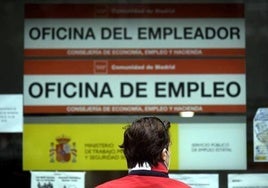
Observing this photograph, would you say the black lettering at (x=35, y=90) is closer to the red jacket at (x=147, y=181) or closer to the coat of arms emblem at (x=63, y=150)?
the coat of arms emblem at (x=63, y=150)

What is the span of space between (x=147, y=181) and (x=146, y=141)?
0.20 m

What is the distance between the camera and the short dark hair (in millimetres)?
3047

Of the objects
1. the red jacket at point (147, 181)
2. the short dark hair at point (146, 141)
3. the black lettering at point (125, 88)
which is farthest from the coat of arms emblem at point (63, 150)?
the red jacket at point (147, 181)

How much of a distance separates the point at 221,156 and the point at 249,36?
1063 millimetres

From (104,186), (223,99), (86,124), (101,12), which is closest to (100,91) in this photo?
(86,124)

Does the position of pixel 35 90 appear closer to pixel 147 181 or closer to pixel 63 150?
pixel 63 150

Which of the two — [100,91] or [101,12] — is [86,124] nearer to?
[100,91]

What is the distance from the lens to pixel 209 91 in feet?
18.9

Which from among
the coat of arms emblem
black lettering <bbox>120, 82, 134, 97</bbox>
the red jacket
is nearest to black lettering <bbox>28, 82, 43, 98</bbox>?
the coat of arms emblem

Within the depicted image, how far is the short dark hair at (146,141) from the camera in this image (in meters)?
3.05

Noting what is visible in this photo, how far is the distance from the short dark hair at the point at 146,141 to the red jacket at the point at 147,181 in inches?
1.9

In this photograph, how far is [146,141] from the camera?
10.1ft

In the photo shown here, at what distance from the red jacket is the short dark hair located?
0.05 metres

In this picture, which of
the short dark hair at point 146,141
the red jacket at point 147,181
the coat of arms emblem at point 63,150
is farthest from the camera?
the coat of arms emblem at point 63,150
